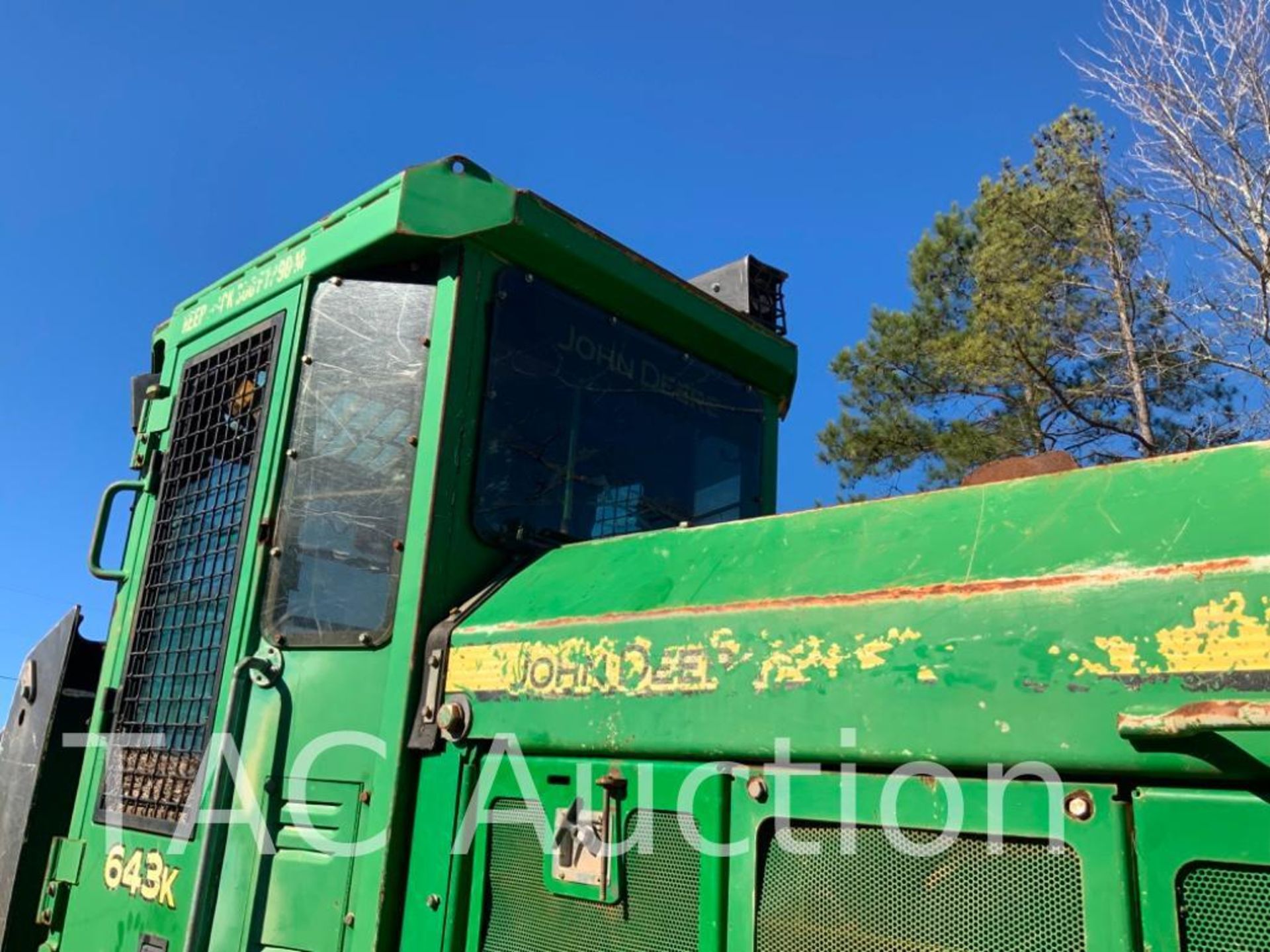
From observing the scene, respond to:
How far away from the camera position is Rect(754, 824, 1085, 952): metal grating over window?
4.69 ft

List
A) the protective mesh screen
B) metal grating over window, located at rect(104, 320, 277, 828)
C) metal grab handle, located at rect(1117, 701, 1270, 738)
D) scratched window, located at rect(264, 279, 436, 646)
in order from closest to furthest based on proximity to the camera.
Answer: metal grab handle, located at rect(1117, 701, 1270, 738) → the protective mesh screen → scratched window, located at rect(264, 279, 436, 646) → metal grating over window, located at rect(104, 320, 277, 828)

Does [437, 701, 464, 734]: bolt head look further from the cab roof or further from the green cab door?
the cab roof

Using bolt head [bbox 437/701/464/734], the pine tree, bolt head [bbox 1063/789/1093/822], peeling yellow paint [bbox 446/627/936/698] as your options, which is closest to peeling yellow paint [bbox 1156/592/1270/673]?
bolt head [bbox 1063/789/1093/822]

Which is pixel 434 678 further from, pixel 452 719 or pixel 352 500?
pixel 352 500

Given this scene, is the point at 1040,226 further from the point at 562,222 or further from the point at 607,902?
the point at 607,902

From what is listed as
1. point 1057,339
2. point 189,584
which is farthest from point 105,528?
point 1057,339

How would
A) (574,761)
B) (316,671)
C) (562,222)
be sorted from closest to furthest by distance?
(574,761), (316,671), (562,222)

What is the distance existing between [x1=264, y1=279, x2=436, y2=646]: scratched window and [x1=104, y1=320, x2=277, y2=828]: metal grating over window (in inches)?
7.4

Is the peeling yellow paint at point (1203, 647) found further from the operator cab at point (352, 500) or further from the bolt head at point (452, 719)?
the operator cab at point (352, 500)

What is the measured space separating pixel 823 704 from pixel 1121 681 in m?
0.44

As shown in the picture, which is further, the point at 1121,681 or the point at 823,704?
the point at 823,704

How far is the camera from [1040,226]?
1402 centimetres

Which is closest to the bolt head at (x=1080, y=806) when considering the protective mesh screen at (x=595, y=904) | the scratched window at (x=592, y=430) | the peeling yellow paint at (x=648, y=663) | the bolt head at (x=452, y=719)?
the peeling yellow paint at (x=648, y=663)

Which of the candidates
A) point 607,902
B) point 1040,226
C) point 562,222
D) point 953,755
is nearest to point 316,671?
point 607,902
